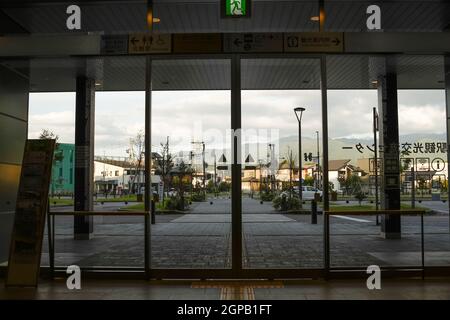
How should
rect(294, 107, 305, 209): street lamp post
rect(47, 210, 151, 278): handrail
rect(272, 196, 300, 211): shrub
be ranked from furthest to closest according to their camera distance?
rect(272, 196, 300, 211): shrub
rect(294, 107, 305, 209): street lamp post
rect(47, 210, 151, 278): handrail

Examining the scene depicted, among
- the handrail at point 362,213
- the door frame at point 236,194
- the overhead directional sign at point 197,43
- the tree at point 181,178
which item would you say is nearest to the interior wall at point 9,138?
the door frame at point 236,194

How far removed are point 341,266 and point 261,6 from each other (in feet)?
13.3

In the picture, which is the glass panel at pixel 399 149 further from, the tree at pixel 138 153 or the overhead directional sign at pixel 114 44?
the overhead directional sign at pixel 114 44

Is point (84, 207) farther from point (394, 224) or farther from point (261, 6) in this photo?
point (394, 224)

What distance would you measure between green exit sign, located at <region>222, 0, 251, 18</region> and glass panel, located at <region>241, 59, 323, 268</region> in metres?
0.76

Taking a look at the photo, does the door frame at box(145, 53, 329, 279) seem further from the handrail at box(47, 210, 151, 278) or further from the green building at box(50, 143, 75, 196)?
the green building at box(50, 143, 75, 196)

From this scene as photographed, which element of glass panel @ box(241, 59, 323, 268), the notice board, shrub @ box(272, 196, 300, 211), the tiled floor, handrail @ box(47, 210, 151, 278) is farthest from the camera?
shrub @ box(272, 196, 300, 211)

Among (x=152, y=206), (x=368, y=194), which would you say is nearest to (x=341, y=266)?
(x=368, y=194)

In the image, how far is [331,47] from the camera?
20.9ft

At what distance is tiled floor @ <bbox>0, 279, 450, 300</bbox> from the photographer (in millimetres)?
5184

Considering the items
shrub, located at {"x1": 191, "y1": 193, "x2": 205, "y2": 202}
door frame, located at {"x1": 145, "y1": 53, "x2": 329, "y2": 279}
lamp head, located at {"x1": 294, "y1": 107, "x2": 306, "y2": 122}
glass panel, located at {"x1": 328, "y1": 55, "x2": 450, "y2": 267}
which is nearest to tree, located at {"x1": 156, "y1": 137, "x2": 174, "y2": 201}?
door frame, located at {"x1": 145, "y1": 53, "x2": 329, "y2": 279}

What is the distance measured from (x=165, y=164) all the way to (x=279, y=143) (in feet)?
5.70

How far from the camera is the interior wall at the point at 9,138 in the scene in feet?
Answer: 22.3

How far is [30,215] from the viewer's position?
19.1 ft
